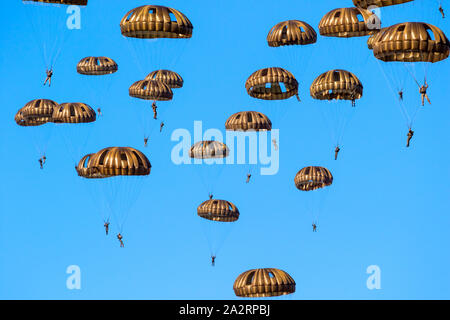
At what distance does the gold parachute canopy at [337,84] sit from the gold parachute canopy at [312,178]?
9285 mm

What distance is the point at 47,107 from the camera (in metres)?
89.9

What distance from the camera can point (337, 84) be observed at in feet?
265

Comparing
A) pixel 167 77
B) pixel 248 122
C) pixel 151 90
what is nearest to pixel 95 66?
pixel 167 77

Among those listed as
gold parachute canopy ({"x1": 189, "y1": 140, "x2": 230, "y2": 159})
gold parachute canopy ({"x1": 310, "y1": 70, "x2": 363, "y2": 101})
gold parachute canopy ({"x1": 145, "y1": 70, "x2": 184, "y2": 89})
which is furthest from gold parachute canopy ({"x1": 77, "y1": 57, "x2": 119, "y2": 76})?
gold parachute canopy ({"x1": 310, "y1": 70, "x2": 363, "y2": 101})

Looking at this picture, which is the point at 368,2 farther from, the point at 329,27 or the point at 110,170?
the point at 110,170

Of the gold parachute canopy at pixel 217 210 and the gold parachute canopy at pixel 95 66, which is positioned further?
the gold parachute canopy at pixel 95 66

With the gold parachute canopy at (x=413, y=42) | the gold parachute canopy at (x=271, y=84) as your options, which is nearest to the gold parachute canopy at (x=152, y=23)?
the gold parachute canopy at (x=271, y=84)

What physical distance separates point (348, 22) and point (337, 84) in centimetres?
521

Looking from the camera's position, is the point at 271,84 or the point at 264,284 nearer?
the point at 264,284

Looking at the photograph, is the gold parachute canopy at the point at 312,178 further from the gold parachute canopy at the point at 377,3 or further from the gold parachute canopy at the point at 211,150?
the gold parachute canopy at the point at 377,3

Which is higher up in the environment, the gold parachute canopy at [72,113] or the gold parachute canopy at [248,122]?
the gold parachute canopy at [72,113]

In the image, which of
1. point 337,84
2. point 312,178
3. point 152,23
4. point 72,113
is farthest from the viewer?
point 312,178

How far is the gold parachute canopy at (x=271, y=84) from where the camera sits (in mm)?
82188

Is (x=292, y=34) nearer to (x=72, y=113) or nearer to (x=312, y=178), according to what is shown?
(x=312, y=178)
